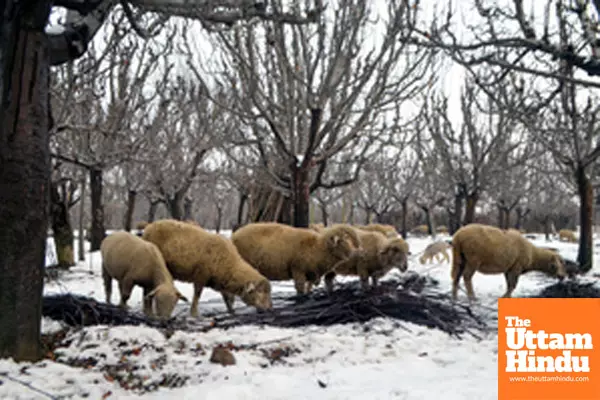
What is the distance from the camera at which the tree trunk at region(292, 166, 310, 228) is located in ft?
31.9

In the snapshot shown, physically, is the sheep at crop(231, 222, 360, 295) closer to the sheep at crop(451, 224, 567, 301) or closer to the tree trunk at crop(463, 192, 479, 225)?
the sheep at crop(451, 224, 567, 301)

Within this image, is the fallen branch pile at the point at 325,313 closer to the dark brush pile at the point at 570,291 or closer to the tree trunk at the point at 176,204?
the dark brush pile at the point at 570,291

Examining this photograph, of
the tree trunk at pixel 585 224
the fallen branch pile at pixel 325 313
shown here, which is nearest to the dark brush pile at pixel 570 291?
the fallen branch pile at pixel 325 313

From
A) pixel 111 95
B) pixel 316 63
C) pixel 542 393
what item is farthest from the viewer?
pixel 111 95

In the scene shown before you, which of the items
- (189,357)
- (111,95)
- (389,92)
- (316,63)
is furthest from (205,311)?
(111,95)

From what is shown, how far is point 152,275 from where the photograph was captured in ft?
20.6

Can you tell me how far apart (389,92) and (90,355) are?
24.6 feet

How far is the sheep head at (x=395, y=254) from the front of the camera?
8039 millimetres

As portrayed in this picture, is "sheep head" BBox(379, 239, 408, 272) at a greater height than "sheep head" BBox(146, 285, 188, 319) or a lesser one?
greater

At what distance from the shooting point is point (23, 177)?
3725mm

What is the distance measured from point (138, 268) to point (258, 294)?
1.64 meters

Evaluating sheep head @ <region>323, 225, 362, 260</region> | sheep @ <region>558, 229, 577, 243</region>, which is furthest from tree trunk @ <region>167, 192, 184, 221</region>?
sheep @ <region>558, 229, 577, 243</region>

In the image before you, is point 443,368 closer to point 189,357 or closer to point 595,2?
point 189,357

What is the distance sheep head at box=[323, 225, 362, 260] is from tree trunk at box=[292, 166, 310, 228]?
2458 mm
